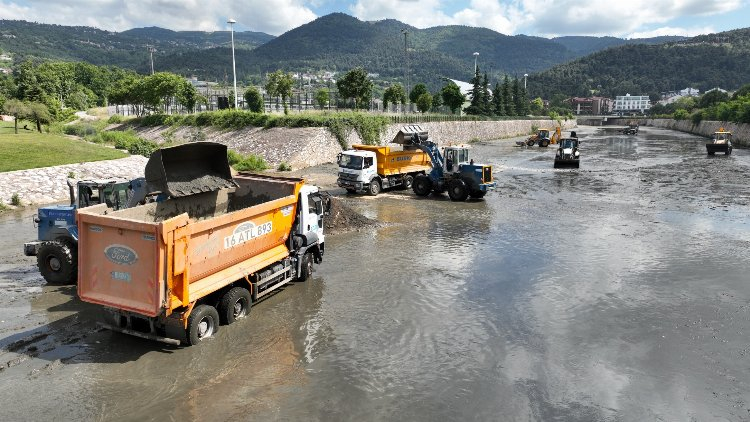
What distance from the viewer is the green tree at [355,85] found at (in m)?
57.3

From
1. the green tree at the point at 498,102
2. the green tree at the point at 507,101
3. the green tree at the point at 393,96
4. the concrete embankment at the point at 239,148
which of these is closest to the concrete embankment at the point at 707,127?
the green tree at the point at 507,101

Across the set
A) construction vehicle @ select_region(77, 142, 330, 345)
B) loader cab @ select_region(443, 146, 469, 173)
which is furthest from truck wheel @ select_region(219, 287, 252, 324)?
loader cab @ select_region(443, 146, 469, 173)

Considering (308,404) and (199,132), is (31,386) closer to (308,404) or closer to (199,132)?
(308,404)

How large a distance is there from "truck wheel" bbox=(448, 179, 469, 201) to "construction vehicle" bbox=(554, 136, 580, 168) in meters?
18.2

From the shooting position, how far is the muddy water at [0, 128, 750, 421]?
7.84 metres

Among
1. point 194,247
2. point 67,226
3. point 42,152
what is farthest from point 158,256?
point 42,152

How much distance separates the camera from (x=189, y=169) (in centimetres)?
1216

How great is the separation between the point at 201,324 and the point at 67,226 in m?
5.84

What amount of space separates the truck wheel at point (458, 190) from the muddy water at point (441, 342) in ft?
24.2

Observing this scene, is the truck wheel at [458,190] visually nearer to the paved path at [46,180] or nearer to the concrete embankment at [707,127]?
the paved path at [46,180]

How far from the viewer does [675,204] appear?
25000mm

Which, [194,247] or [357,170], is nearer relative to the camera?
[194,247]

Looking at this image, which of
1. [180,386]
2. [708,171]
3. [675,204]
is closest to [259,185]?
[180,386]

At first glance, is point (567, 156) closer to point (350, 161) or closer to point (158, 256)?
point (350, 161)
